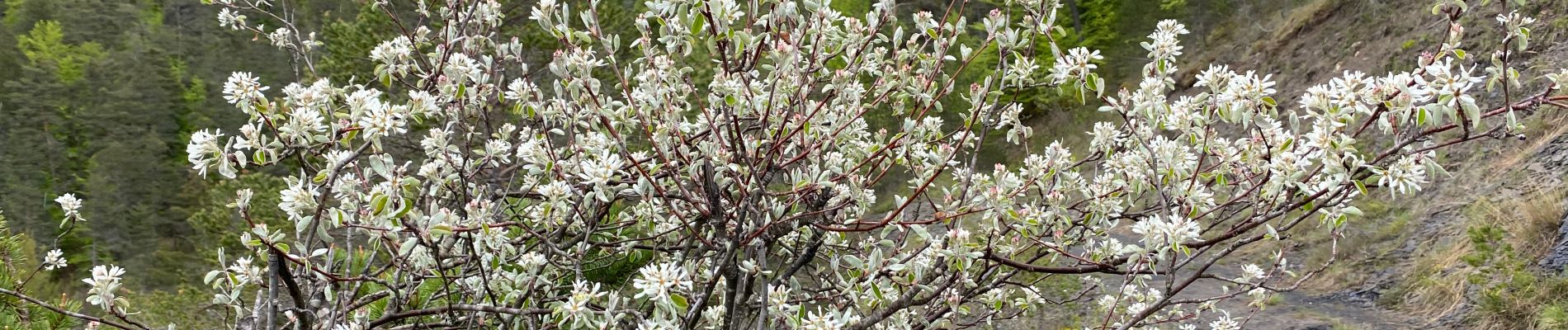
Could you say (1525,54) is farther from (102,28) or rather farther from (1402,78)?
(102,28)

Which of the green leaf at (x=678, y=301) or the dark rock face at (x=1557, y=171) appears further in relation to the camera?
the dark rock face at (x=1557, y=171)

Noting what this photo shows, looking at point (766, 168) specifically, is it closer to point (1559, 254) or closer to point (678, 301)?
point (678, 301)

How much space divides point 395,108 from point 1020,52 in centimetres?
162

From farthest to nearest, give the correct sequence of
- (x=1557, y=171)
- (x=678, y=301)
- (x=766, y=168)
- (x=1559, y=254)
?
(x=1557, y=171), (x=1559, y=254), (x=766, y=168), (x=678, y=301)

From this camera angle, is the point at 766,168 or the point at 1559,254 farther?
the point at 1559,254

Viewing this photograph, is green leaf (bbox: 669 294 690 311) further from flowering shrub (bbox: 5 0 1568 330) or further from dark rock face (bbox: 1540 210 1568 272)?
dark rock face (bbox: 1540 210 1568 272)

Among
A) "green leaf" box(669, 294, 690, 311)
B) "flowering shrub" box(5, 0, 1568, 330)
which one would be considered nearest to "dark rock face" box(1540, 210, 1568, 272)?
"flowering shrub" box(5, 0, 1568, 330)

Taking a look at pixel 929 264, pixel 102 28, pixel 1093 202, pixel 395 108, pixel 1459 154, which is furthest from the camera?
pixel 102 28

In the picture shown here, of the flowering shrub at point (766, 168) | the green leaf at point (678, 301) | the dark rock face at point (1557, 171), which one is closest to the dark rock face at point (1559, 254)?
the dark rock face at point (1557, 171)

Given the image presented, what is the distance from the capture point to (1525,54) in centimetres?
884

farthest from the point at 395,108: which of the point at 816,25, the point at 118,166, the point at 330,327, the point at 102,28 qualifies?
the point at 102,28

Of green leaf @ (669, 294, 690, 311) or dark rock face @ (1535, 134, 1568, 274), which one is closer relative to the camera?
green leaf @ (669, 294, 690, 311)

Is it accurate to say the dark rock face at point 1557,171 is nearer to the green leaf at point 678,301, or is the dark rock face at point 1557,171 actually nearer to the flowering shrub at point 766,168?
the flowering shrub at point 766,168

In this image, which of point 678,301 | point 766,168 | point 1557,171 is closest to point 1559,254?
point 1557,171
